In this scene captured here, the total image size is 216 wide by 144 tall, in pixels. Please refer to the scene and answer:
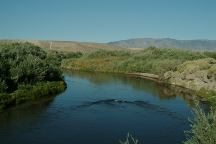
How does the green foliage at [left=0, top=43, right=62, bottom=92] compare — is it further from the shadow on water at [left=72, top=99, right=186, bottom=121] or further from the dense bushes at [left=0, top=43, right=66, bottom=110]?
the shadow on water at [left=72, top=99, right=186, bottom=121]

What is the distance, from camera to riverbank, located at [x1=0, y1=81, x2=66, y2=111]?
4888 cm

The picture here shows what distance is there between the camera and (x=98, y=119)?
144 feet

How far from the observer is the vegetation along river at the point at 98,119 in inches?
1426

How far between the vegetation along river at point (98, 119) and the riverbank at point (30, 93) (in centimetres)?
150

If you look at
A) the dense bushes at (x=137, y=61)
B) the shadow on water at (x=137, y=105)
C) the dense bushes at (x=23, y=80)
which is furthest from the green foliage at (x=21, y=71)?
the dense bushes at (x=137, y=61)

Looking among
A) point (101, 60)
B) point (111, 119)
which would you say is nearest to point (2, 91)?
point (111, 119)

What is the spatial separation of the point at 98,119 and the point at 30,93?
1549 centimetres

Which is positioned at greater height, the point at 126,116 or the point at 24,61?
the point at 24,61

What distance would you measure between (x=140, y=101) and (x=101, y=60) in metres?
73.2

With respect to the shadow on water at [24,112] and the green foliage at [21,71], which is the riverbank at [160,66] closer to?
the shadow on water at [24,112]

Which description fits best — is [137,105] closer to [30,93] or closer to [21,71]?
[30,93]

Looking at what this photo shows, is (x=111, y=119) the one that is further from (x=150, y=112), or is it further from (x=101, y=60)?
→ (x=101, y=60)

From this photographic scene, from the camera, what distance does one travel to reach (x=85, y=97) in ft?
193

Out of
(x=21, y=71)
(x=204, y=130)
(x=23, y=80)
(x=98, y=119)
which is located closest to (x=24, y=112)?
(x=98, y=119)
